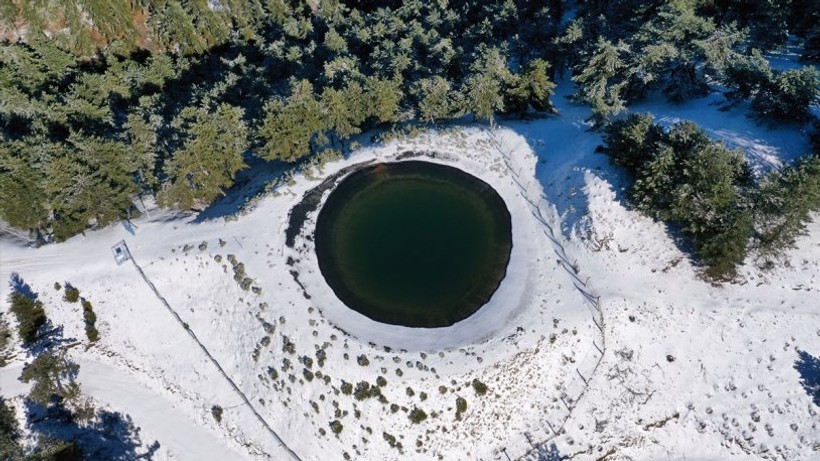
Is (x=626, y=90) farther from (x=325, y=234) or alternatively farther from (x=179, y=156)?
(x=179, y=156)

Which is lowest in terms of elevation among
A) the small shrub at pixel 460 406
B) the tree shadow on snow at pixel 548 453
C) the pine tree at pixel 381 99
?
the tree shadow on snow at pixel 548 453

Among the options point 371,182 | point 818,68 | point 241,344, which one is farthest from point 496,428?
point 818,68

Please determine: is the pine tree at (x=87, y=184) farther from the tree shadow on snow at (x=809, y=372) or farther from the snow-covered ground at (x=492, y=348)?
the tree shadow on snow at (x=809, y=372)

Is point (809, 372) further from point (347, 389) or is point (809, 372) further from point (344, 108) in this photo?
point (344, 108)

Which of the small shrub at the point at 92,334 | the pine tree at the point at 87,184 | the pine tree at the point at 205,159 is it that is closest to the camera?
the pine tree at the point at 87,184

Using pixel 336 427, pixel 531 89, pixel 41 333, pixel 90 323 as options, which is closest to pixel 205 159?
pixel 90 323

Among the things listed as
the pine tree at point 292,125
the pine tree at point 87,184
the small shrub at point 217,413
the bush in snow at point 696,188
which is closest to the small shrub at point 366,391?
the small shrub at point 217,413

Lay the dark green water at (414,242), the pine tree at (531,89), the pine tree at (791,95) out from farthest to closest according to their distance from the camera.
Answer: the pine tree at (531,89) → the pine tree at (791,95) → the dark green water at (414,242)

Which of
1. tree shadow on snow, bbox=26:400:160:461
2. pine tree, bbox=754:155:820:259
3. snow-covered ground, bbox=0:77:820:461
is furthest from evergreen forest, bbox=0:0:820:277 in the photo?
tree shadow on snow, bbox=26:400:160:461
